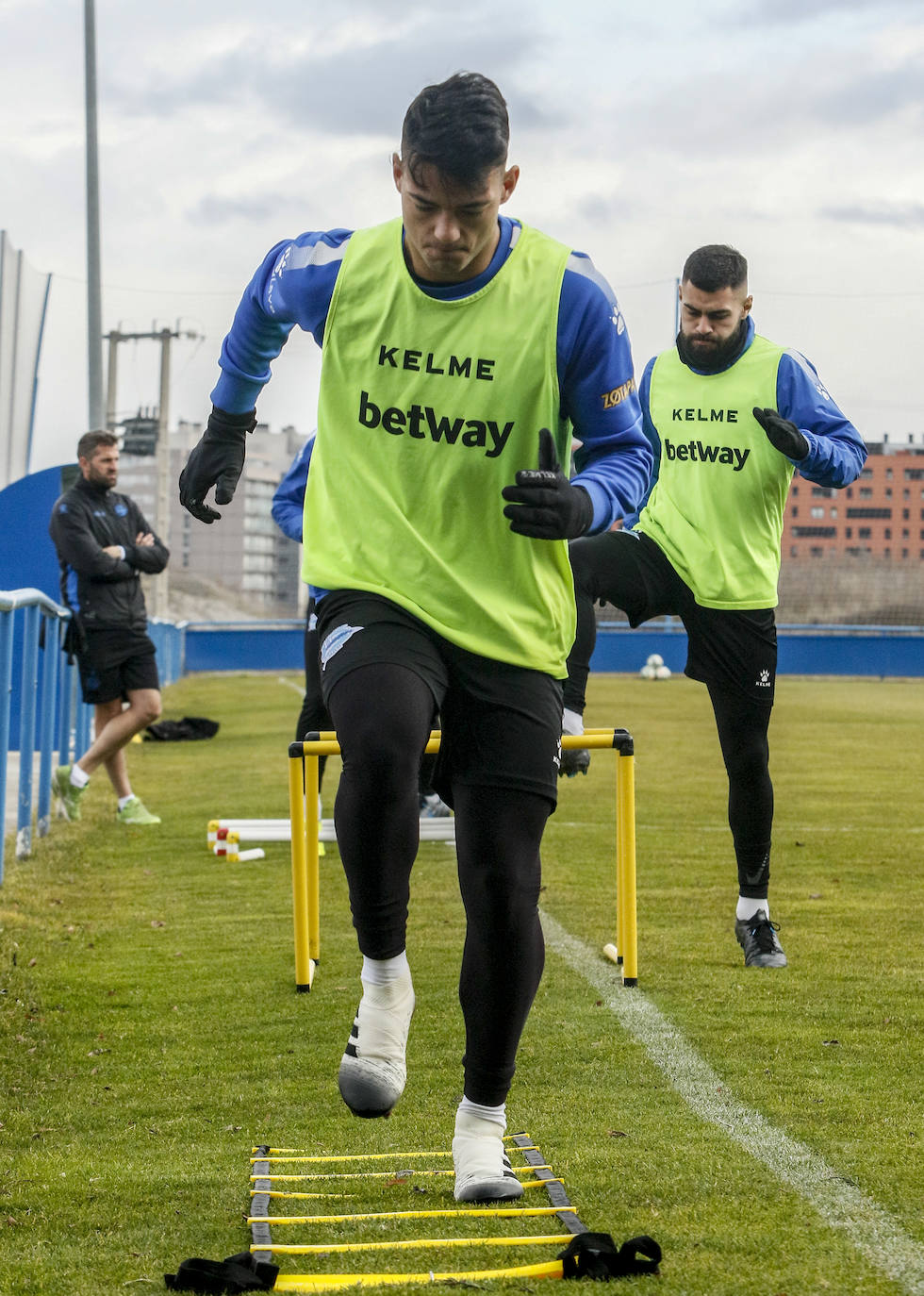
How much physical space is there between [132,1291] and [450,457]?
5.21 feet

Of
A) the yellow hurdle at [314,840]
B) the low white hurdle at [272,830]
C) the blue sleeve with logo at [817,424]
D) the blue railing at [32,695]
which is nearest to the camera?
the yellow hurdle at [314,840]

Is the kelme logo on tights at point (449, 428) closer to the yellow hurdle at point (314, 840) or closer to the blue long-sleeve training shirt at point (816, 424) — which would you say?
the yellow hurdle at point (314, 840)

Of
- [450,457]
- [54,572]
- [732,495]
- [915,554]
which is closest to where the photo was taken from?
[450,457]

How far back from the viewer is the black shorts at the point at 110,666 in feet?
31.1

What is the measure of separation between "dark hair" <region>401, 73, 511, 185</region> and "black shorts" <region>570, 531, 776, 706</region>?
2.76m

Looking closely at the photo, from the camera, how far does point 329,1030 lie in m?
4.82

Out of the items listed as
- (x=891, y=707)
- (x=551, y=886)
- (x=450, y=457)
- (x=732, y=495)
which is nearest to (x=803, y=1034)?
(x=732, y=495)

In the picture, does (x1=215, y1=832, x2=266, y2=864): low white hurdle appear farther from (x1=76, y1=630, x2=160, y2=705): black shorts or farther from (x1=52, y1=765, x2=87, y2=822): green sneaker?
(x1=76, y1=630, x2=160, y2=705): black shorts

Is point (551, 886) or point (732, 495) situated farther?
point (551, 886)

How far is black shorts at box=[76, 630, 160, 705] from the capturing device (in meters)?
9.47

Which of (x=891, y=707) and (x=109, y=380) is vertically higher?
(x=109, y=380)

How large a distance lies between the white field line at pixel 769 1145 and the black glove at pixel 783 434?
1.85 meters

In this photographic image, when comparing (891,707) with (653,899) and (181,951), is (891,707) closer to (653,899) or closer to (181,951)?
(653,899)

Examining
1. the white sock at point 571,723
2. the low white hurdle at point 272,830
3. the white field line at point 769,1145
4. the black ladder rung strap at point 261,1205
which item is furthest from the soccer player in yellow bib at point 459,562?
the low white hurdle at point 272,830
